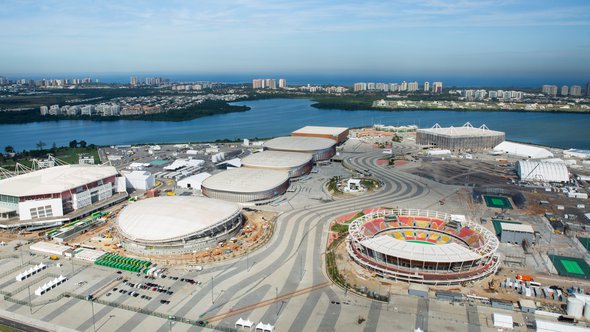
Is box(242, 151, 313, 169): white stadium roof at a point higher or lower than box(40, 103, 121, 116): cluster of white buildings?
lower

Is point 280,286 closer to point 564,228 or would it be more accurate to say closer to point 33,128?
point 564,228

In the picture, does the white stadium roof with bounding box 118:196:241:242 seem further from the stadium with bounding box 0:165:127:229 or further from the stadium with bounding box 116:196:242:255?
the stadium with bounding box 0:165:127:229

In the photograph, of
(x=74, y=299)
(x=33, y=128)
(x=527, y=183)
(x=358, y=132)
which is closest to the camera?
(x=74, y=299)

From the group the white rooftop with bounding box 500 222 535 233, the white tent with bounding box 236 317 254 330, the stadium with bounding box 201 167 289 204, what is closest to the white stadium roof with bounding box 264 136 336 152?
the stadium with bounding box 201 167 289 204

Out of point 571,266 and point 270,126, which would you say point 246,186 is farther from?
point 270,126

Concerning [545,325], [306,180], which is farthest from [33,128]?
[545,325]

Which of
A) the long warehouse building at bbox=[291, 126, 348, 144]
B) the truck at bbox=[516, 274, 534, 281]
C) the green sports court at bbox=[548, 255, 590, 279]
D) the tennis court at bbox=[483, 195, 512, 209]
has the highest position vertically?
the long warehouse building at bbox=[291, 126, 348, 144]
